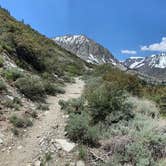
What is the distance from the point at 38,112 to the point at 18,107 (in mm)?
1004

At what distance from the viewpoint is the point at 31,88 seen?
13.8 meters

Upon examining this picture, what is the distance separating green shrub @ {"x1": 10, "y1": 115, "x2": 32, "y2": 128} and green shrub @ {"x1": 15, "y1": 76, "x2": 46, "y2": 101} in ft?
10.5

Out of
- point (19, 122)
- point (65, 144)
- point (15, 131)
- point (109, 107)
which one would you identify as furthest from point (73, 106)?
point (65, 144)

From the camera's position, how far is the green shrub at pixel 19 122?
981 centimetres

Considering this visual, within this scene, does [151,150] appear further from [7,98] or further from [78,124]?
[7,98]

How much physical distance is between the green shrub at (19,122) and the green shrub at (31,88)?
3.20 meters

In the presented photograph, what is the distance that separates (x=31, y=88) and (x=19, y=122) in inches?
159

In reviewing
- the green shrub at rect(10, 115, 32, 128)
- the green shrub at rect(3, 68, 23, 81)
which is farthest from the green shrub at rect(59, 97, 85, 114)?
the green shrub at rect(3, 68, 23, 81)

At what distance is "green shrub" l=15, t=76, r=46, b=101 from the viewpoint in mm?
13377

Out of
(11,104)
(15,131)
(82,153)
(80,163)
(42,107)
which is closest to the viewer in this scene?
(80,163)

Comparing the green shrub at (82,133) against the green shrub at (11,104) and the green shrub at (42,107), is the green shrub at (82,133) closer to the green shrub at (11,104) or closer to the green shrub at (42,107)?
the green shrub at (11,104)

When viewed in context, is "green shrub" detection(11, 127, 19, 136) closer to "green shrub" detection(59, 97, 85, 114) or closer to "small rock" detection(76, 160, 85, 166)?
"small rock" detection(76, 160, 85, 166)

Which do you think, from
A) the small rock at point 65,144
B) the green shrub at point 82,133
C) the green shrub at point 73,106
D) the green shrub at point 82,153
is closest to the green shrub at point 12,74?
the green shrub at point 73,106

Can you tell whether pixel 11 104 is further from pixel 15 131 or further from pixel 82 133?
pixel 82 133
